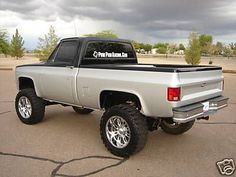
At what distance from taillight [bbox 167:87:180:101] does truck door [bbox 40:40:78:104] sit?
2.07 m

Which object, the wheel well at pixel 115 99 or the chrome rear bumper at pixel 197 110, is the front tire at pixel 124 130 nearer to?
the wheel well at pixel 115 99

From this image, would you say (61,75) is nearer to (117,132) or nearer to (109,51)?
(109,51)

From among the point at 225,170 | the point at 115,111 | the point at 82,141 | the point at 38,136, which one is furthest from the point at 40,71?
the point at 225,170

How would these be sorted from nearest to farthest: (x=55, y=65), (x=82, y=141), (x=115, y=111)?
(x=115, y=111)
(x=82, y=141)
(x=55, y=65)

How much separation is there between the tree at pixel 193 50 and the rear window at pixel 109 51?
25.1 m

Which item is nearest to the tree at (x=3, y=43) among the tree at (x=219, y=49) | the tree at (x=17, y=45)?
the tree at (x=17, y=45)

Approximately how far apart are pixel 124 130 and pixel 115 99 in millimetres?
755

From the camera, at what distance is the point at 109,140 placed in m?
5.32

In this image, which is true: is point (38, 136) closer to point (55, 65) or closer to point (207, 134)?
point (55, 65)

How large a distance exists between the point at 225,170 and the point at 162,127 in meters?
2.11

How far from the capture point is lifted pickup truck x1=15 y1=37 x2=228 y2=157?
15.1 feet

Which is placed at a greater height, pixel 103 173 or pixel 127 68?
pixel 127 68

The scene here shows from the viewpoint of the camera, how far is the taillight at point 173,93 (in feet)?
14.6

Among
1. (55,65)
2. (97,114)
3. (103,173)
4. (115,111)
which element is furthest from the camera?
(97,114)
